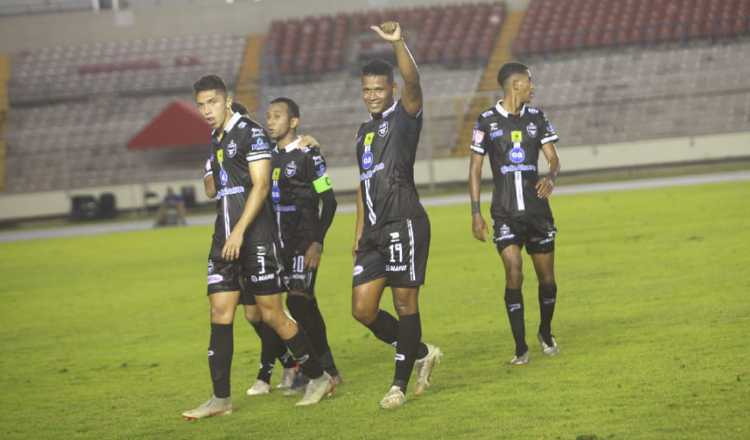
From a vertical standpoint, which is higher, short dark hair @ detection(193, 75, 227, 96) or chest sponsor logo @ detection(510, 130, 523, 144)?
short dark hair @ detection(193, 75, 227, 96)

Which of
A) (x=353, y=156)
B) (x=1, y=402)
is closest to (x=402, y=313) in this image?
(x=1, y=402)

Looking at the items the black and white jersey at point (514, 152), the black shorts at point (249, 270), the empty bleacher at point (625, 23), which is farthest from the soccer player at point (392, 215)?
the empty bleacher at point (625, 23)

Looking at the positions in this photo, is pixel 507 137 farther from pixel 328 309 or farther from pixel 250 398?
pixel 328 309

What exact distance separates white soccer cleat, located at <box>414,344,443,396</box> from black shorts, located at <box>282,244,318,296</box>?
1043mm

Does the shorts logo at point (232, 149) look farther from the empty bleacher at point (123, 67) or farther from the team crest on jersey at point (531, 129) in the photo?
the empty bleacher at point (123, 67)

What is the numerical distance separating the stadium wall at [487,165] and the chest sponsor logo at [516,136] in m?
28.1

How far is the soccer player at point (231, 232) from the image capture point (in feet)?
26.9

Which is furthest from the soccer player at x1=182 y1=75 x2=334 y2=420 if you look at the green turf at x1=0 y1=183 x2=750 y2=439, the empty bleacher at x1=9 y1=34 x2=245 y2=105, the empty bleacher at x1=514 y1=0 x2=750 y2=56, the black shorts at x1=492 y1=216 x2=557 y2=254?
the empty bleacher at x1=9 y1=34 x2=245 y2=105

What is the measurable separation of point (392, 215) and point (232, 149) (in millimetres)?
1134

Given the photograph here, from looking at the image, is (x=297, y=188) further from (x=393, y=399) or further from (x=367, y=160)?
(x=393, y=399)

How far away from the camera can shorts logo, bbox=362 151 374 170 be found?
8289 millimetres

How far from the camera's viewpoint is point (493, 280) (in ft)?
50.0

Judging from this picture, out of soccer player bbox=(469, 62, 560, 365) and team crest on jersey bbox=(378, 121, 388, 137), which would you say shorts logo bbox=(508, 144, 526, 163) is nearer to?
soccer player bbox=(469, 62, 560, 365)

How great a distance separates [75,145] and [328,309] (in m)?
30.8
